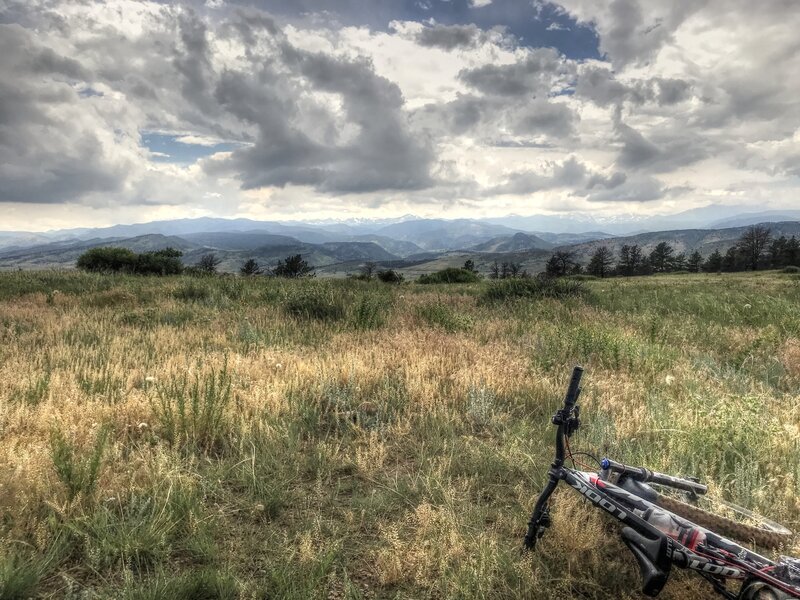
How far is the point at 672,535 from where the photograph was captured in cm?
268

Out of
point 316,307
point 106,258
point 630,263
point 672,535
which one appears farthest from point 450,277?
point 630,263

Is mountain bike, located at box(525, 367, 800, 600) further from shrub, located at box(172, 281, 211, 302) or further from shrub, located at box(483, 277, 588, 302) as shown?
shrub, located at box(172, 281, 211, 302)

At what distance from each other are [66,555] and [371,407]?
3.81 meters

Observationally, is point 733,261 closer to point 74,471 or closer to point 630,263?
point 630,263

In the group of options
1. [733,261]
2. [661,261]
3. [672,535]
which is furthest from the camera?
[661,261]

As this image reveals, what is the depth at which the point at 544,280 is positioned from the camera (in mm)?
18953

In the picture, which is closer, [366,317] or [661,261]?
[366,317]

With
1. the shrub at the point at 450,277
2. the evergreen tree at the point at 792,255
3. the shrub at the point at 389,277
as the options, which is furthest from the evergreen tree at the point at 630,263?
the shrub at the point at 389,277

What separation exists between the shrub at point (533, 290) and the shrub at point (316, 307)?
21.9ft

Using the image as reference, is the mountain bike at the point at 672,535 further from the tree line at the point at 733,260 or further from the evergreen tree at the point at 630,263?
the evergreen tree at the point at 630,263

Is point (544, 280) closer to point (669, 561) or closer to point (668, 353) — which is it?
point (668, 353)

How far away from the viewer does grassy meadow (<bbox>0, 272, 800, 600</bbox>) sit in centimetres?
316

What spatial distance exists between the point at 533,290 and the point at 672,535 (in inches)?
623

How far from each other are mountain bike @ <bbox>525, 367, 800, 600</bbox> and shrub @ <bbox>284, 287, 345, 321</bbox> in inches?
394
